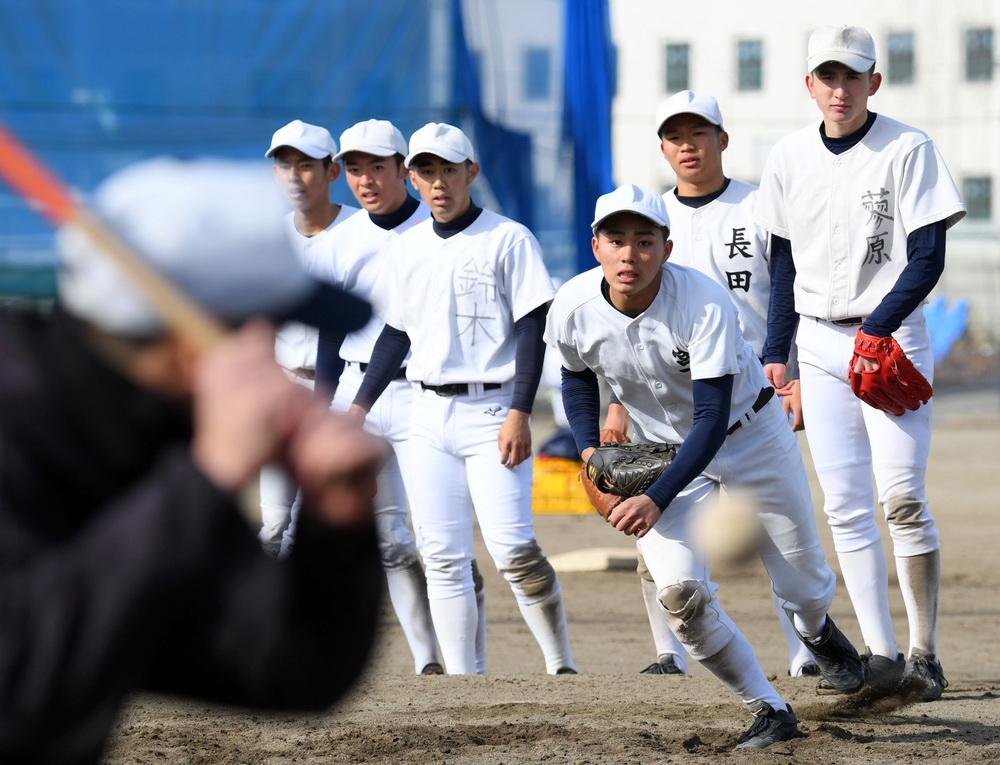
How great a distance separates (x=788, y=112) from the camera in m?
29.2

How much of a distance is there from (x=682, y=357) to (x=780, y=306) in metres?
1.09

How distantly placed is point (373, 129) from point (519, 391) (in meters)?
1.40

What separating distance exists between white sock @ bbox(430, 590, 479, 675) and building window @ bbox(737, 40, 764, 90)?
24.7m

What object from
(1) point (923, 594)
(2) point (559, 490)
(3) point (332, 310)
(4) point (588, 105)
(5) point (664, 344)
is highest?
(4) point (588, 105)

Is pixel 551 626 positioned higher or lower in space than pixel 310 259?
lower

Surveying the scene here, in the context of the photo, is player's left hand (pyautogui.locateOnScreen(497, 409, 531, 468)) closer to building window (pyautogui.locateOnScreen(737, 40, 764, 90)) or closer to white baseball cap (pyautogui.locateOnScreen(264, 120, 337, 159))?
white baseball cap (pyautogui.locateOnScreen(264, 120, 337, 159))

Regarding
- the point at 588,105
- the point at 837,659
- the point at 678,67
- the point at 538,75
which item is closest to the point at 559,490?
the point at 588,105

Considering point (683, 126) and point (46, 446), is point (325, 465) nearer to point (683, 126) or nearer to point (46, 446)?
point (46, 446)

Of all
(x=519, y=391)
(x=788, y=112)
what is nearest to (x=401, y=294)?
(x=519, y=391)

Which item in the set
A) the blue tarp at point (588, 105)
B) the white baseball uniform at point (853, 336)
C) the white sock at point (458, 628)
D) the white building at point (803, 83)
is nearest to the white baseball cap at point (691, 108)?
the white baseball uniform at point (853, 336)

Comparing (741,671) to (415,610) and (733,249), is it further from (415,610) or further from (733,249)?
(415,610)

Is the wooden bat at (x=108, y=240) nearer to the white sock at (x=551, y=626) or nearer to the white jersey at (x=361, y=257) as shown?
the white sock at (x=551, y=626)

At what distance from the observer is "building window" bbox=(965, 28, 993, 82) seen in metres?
25.1

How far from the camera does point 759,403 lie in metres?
4.16
